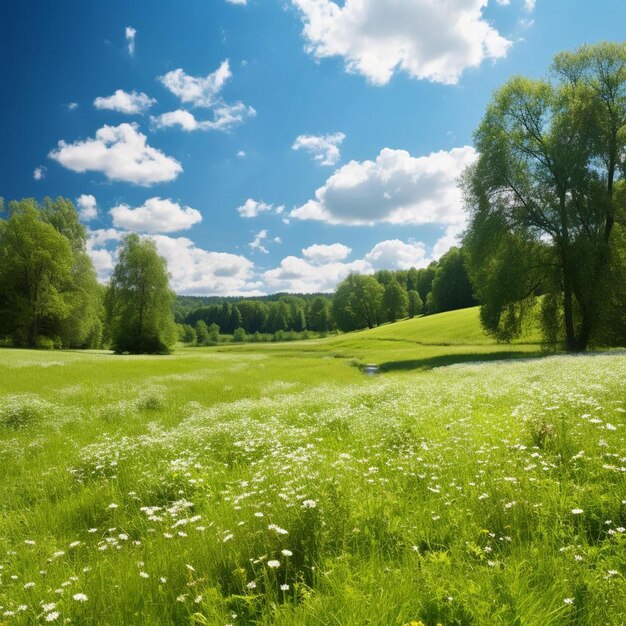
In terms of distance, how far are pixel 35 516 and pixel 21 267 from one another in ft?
211

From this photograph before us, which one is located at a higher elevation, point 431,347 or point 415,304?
point 415,304

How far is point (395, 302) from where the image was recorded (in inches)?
5098

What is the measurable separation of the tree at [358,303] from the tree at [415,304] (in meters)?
16.4

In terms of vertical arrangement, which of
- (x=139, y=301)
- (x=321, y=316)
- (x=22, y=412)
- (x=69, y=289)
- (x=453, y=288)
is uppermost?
(x=453, y=288)

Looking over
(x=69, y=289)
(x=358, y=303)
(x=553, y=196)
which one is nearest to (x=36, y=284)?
(x=69, y=289)

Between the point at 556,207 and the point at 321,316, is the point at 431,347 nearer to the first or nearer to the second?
the point at 556,207

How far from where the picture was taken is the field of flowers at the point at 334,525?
3.61 metres

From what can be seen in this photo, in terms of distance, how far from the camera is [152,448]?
959cm

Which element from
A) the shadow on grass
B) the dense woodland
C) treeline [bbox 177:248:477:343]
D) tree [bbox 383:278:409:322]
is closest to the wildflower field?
the shadow on grass

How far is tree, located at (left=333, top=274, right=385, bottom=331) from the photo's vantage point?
131 m

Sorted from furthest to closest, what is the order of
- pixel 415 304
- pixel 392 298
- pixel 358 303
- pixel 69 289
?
pixel 415 304, pixel 358 303, pixel 392 298, pixel 69 289

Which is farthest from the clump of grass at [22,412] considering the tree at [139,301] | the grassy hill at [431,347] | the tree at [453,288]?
the tree at [453,288]

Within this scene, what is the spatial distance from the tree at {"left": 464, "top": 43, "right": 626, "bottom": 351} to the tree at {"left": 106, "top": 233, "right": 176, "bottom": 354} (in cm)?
5104

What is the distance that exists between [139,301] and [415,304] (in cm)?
10100
